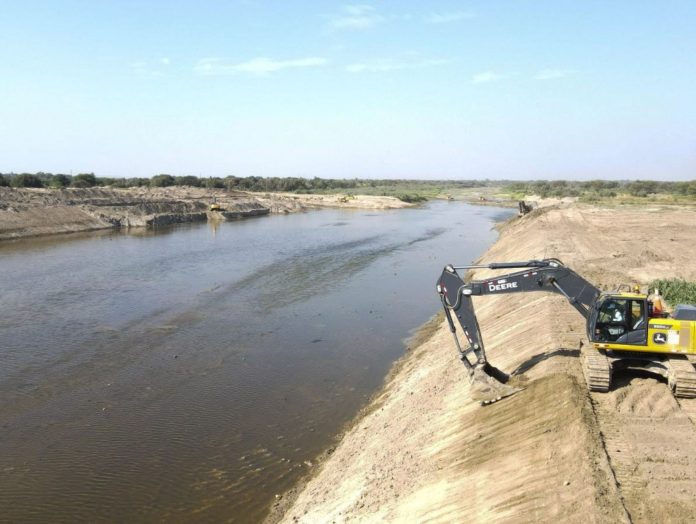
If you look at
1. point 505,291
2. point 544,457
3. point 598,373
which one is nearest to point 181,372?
point 505,291

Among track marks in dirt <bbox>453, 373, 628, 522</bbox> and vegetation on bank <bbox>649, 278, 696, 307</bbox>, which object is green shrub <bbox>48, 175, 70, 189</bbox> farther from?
Answer: track marks in dirt <bbox>453, 373, 628, 522</bbox>

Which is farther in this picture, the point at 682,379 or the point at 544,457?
the point at 682,379

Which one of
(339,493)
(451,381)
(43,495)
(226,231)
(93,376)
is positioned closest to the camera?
(339,493)

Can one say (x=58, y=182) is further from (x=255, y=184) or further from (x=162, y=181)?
(x=255, y=184)

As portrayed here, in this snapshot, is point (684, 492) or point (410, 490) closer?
point (684, 492)

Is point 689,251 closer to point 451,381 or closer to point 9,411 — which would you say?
point 451,381

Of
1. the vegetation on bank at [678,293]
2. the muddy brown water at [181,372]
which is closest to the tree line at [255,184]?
the muddy brown water at [181,372]

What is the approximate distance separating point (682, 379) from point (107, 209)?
218 ft

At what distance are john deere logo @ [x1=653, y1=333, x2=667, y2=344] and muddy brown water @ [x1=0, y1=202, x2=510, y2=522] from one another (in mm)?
8108

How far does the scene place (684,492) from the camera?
750cm

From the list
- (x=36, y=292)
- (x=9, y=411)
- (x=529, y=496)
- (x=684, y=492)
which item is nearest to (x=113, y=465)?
(x=9, y=411)

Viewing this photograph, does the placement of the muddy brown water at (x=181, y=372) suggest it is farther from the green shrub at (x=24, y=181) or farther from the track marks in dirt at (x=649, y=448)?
the green shrub at (x=24, y=181)

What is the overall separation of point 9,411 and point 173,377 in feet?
15.3

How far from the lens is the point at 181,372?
17.9 meters
